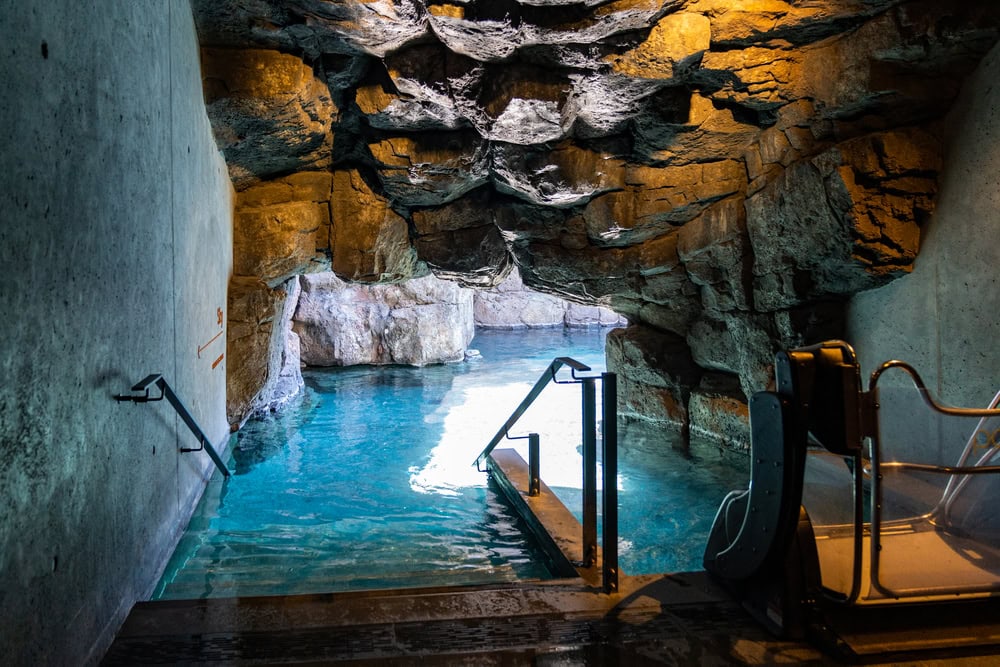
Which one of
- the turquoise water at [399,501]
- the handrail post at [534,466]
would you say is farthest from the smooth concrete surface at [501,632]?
the handrail post at [534,466]

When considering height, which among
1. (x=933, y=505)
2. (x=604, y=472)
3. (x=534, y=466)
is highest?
(x=604, y=472)

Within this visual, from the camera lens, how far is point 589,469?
310 centimetres

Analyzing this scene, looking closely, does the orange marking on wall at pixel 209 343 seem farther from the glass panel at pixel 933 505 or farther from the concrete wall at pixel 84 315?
the glass panel at pixel 933 505

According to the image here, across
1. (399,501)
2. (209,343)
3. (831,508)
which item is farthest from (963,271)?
(209,343)

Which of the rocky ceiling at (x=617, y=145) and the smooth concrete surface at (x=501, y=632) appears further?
the rocky ceiling at (x=617, y=145)

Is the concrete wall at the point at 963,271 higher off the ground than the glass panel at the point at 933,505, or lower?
higher

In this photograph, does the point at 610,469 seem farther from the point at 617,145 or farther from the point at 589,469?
the point at 617,145

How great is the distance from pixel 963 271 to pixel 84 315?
5931 millimetres

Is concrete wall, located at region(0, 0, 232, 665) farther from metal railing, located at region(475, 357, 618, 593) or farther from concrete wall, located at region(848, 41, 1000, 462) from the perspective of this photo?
concrete wall, located at region(848, 41, 1000, 462)

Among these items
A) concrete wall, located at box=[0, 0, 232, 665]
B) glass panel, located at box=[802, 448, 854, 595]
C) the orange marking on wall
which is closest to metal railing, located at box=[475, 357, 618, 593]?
glass panel, located at box=[802, 448, 854, 595]

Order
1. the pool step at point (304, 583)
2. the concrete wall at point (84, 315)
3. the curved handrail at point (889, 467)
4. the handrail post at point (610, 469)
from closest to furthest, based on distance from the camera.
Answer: the concrete wall at point (84, 315), the curved handrail at point (889, 467), the handrail post at point (610, 469), the pool step at point (304, 583)

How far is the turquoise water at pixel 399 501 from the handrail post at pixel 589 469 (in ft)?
3.04

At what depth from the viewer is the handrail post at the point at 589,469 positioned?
297 centimetres

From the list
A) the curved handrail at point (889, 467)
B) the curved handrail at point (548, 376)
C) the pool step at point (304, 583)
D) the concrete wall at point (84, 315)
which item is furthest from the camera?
the pool step at point (304, 583)
